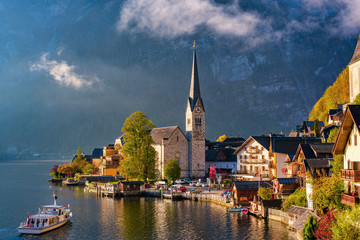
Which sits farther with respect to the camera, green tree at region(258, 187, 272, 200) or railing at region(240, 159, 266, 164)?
railing at region(240, 159, 266, 164)

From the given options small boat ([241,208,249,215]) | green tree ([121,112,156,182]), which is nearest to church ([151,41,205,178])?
green tree ([121,112,156,182])

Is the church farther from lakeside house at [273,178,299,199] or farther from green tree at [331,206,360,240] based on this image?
green tree at [331,206,360,240]

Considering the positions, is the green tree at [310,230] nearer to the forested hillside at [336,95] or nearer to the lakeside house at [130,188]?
the lakeside house at [130,188]

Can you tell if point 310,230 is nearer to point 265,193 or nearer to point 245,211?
point 245,211

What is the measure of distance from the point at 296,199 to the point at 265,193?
9.26 m

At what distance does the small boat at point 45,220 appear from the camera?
51719mm

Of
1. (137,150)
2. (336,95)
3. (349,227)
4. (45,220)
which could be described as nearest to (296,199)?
(349,227)

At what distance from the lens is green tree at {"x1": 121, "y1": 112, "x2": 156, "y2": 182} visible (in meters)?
93.6

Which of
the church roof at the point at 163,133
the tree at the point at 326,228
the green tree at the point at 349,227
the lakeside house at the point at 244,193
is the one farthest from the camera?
the church roof at the point at 163,133

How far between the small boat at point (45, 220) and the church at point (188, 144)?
5020 cm

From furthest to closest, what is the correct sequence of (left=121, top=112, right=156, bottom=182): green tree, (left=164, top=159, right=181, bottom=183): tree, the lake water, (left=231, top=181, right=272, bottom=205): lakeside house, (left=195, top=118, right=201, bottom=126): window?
(left=195, top=118, right=201, bottom=126): window
(left=164, top=159, right=181, bottom=183): tree
(left=121, top=112, right=156, bottom=182): green tree
(left=231, top=181, right=272, bottom=205): lakeside house
the lake water

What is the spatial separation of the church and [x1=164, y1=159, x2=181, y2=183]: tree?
6.53m

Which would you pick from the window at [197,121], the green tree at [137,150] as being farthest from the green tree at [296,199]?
the window at [197,121]

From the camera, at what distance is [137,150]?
9494 cm
